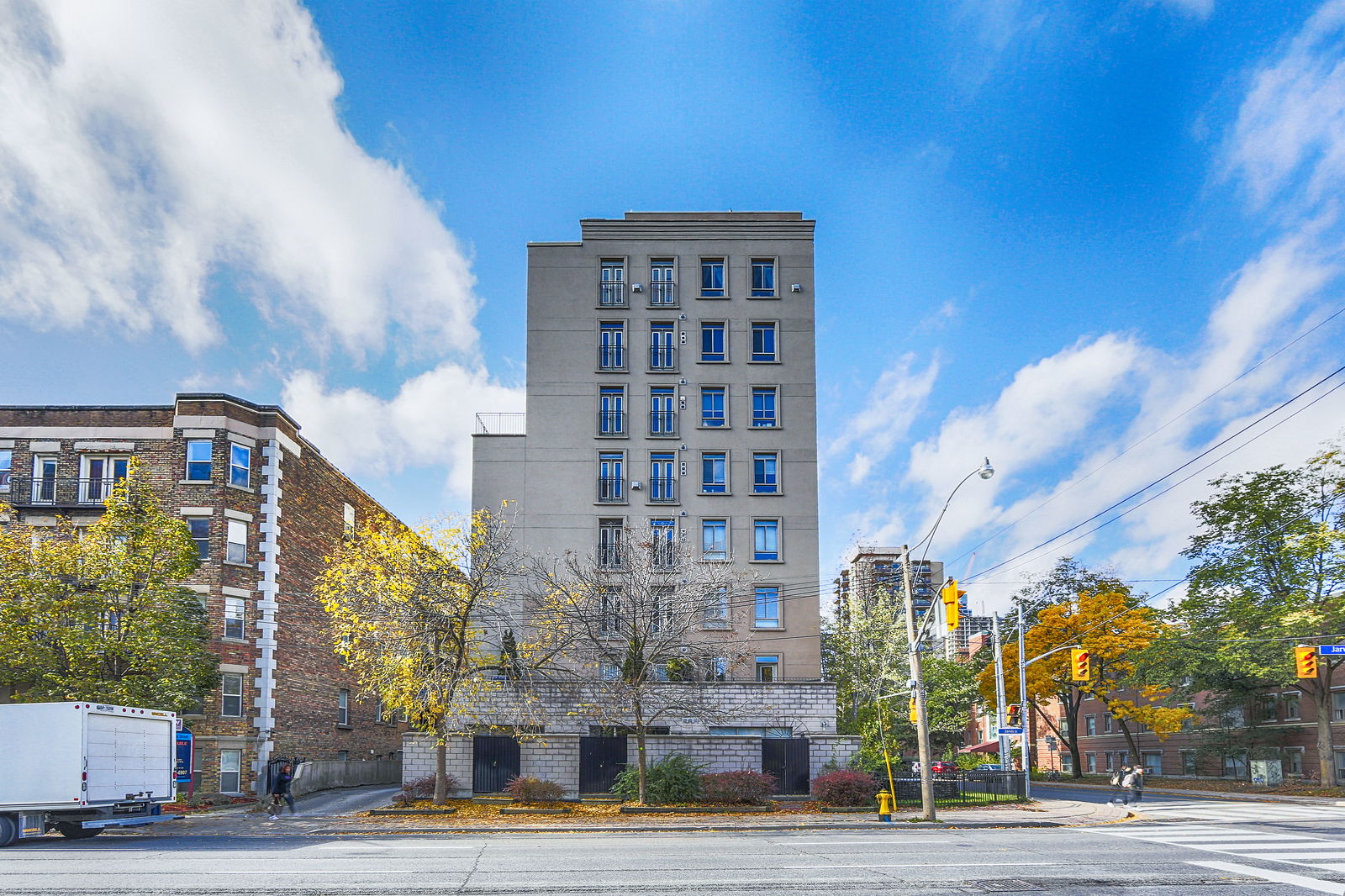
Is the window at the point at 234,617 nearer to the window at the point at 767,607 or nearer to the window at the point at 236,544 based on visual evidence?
the window at the point at 236,544

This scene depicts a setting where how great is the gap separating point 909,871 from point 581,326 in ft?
99.4

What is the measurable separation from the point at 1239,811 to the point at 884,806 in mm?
14434

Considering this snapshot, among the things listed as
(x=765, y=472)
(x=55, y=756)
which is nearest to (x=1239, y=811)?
(x=765, y=472)

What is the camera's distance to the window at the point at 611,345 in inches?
1667

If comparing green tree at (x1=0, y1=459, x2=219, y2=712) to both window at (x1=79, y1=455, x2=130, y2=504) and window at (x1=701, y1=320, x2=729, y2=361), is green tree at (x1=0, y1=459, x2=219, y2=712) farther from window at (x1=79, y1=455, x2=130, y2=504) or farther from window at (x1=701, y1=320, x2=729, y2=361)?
window at (x1=701, y1=320, x2=729, y2=361)

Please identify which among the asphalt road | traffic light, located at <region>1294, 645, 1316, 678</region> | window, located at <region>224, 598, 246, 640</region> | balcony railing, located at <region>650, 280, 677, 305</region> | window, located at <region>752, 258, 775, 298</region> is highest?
window, located at <region>752, 258, 775, 298</region>

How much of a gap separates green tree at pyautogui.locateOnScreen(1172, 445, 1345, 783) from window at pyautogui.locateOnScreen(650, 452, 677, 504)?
25.2 meters

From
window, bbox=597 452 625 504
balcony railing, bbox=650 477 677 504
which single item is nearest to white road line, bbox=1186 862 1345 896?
balcony railing, bbox=650 477 677 504

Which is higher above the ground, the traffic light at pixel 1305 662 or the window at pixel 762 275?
the window at pixel 762 275

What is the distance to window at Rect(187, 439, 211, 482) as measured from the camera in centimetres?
3350

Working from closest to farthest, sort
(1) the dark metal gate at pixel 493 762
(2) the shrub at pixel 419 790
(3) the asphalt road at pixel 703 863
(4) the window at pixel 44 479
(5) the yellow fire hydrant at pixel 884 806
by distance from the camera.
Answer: (3) the asphalt road at pixel 703 863
(5) the yellow fire hydrant at pixel 884 806
(2) the shrub at pixel 419 790
(1) the dark metal gate at pixel 493 762
(4) the window at pixel 44 479

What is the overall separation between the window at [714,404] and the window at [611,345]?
13.0 ft

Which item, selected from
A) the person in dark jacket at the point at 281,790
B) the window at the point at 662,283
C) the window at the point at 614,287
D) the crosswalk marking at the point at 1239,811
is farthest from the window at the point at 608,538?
the crosswalk marking at the point at 1239,811

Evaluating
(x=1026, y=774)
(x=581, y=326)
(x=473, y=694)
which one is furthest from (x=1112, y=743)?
(x=473, y=694)
